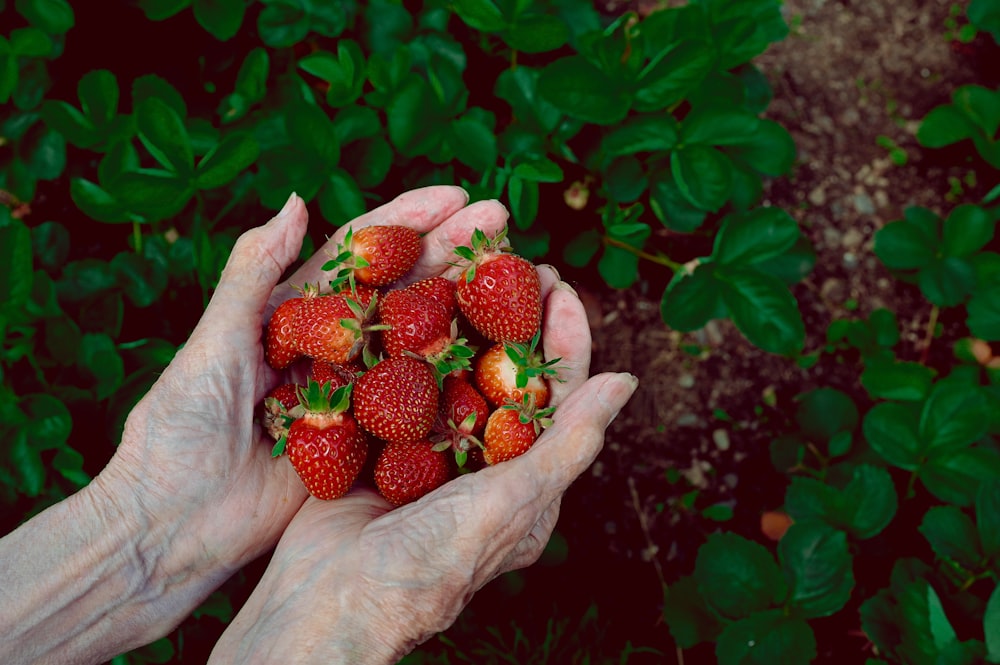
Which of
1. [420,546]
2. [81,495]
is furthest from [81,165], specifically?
[420,546]

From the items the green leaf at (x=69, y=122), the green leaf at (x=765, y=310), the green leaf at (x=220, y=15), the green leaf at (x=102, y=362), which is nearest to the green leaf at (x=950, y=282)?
the green leaf at (x=765, y=310)

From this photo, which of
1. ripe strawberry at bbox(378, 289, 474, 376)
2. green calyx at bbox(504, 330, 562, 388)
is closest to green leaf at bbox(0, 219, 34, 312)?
ripe strawberry at bbox(378, 289, 474, 376)

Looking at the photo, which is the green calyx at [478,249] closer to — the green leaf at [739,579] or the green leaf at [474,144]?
the green leaf at [474,144]

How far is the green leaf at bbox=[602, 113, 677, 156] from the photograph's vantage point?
190 cm

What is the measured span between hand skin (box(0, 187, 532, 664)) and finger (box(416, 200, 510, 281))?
0.02 metres

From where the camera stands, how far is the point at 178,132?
1.73 meters

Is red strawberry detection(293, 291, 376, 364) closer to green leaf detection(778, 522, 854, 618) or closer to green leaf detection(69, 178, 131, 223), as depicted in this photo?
green leaf detection(69, 178, 131, 223)

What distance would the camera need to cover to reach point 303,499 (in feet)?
5.67

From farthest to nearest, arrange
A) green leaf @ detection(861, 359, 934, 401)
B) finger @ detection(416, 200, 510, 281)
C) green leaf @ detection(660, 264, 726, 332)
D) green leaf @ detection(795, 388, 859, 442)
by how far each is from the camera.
Result: green leaf @ detection(795, 388, 859, 442)
green leaf @ detection(861, 359, 934, 401)
green leaf @ detection(660, 264, 726, 332)
finger @ detection(416, 200, 510, 281)

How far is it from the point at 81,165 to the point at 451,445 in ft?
4.35

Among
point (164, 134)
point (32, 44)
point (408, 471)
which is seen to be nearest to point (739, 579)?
point (408, 471)

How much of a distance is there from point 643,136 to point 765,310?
18.9 inches

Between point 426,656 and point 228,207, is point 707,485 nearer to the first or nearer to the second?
point 426,656

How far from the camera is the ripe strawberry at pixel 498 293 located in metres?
1.56
